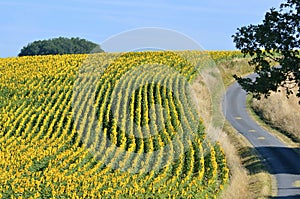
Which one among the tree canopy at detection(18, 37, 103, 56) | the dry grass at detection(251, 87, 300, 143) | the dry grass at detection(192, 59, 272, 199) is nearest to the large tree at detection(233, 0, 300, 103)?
the dry grass at detection(192, 59, 272, 199)

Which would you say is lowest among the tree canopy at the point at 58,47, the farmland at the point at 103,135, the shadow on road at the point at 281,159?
the shadow on road at the point at 281,159

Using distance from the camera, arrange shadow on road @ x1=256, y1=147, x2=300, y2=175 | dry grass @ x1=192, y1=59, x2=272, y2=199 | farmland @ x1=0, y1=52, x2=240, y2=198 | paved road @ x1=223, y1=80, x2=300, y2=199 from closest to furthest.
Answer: farmland @ x1=0, y1=52, x2=240, y2=198, dry grass @ x1=192, y1=59, x2=272, y2=199, paved road @ x1=223, y1=80, x2=300, y2=199, shadow on road @ x1=256, y1=147, x2=300, y2=175

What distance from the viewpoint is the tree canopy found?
11125 cm

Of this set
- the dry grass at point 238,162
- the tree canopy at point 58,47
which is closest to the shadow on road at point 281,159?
the dry grass at point 238,162

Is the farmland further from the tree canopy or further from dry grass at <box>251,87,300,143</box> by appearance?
the tree canopy

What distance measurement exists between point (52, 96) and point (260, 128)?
14.2m

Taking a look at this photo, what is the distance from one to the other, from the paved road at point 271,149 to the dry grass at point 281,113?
44.3 inches

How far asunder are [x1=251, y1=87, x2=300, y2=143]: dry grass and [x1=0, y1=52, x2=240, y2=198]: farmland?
19.9 ft

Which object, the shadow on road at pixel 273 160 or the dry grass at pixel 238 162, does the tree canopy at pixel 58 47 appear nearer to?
the dry grass at pixel 238 162

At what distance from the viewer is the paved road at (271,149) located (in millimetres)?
26430

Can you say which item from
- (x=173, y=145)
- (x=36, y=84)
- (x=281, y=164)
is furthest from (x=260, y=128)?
(x=36, y=84)

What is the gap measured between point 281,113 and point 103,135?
55.5 ft

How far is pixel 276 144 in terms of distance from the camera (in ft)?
116

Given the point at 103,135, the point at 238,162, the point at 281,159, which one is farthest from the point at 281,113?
the point at 103,135
